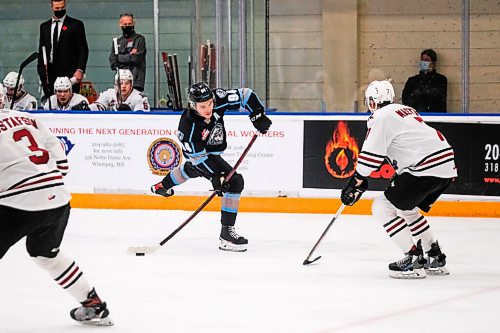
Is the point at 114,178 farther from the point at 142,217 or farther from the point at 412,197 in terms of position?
the point at 412,197

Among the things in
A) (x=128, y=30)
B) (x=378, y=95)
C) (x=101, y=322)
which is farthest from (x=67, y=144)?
(x=101, y=322)

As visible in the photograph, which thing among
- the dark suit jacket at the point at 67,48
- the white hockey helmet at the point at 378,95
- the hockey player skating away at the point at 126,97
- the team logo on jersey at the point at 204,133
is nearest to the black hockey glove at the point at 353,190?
the white hockey helmet at the point at 378,95

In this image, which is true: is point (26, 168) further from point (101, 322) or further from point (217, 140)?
point (217, 140)

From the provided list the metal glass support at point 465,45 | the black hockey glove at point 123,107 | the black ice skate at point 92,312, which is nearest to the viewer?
the black ice skate at point 92,312

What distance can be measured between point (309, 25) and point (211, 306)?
4.31 meters

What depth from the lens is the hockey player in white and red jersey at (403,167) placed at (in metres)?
A: 5.02

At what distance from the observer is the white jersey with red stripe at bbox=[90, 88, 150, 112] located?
8.06 meters

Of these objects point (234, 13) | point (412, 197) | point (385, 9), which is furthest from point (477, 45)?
point (412, 197)

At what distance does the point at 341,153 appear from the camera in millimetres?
7418

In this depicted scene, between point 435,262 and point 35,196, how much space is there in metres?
2.20

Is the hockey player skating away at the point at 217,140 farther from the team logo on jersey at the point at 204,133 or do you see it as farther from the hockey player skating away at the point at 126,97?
the hockey player skating away at the point at 126,97

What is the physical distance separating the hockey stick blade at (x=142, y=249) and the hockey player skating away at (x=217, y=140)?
409 mm

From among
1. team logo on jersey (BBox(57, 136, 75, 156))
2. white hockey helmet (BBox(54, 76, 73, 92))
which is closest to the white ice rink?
team logo on jersey (BBox(57, 136, 75, 156))

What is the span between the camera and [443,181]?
5102mm
